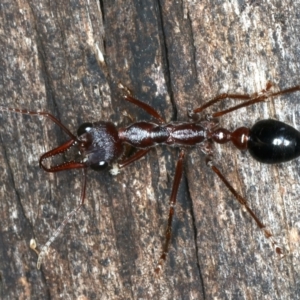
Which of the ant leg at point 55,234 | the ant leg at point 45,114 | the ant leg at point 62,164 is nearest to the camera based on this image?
the ant leg at point 62,164

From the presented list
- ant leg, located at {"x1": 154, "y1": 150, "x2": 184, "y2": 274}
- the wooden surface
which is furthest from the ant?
the wooden surface

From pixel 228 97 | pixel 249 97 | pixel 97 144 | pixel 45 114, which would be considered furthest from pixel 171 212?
pixel 45 114

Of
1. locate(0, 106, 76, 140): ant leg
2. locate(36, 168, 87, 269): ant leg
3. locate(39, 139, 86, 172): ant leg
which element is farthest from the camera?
locate(36, 168, 87, 269): ant leg

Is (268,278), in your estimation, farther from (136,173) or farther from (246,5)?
(246,5)

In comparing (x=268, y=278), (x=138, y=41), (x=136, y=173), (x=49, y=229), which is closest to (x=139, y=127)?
(x=136, y=173)

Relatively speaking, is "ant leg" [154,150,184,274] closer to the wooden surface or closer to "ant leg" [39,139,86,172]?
the wooden surface

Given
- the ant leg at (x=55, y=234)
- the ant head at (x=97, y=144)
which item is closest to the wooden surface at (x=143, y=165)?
the ant leg at (x=55, y=234)

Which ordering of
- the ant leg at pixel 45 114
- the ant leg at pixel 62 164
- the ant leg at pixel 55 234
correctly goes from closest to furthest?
the ant leg at pixel 62 164 → the ant leg at pixel 45 114 → the ant leg at pixel 55 234

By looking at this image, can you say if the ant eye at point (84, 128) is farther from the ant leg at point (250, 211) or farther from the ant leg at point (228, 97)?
the ant leg at point (250, 211)
